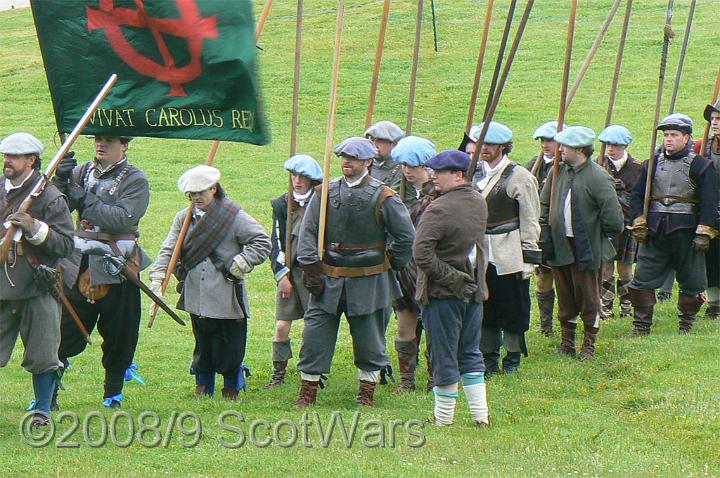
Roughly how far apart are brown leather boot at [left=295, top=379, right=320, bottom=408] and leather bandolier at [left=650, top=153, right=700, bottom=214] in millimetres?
4394

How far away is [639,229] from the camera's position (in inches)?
491

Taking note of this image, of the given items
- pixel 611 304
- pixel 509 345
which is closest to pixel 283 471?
pixel 509 345

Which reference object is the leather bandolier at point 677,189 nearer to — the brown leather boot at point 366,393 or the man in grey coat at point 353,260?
the man in grey coat at point 353,260

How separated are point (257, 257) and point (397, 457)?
2.62 metres

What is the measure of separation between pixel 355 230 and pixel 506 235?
1800 mm

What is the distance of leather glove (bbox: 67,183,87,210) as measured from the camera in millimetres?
9898

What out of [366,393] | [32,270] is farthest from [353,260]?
[32,270]

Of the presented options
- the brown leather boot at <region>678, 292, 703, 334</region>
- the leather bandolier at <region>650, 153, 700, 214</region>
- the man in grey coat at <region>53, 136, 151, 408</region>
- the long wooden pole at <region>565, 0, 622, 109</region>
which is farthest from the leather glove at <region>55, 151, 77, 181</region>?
the brown leather boot at <region>678, 292, 703, 334</region>

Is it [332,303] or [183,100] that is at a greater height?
[183,100]

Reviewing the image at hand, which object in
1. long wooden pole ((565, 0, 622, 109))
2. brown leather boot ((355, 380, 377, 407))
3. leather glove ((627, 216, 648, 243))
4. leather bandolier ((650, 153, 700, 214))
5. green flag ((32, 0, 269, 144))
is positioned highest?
green flag ((32, 0, 269, 144))

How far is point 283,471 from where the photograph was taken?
7.75 metres

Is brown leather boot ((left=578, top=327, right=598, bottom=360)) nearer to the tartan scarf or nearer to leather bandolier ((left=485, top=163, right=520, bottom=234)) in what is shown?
leather bandolier ((left=485, top=163, right=520, bottom=234))

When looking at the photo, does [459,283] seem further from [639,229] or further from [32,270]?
Result: [639,229]

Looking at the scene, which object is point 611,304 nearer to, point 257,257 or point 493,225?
point 493,225
